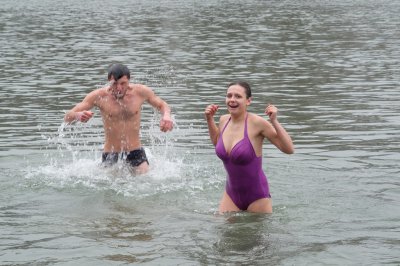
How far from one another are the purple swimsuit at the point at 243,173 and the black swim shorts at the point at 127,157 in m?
2.97

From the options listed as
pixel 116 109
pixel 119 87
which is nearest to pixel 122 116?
pixel 116 109

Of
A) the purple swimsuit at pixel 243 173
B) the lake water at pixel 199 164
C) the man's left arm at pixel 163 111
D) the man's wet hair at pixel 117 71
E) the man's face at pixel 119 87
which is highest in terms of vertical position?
the man's wet hair at pixel 117 71

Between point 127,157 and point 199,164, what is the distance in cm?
174

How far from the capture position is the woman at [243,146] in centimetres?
1048

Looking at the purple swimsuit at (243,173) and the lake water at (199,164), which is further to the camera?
the purple swimsuit at (243,173)

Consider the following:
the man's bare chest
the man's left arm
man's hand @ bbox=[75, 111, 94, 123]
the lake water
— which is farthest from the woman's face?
the man's bare chest

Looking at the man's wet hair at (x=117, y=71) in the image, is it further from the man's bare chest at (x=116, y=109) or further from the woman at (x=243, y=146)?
the woman at (x=243, y=146)

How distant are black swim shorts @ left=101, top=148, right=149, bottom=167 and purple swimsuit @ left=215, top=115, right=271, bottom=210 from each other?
2970 mm

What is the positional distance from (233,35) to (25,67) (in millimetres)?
14708

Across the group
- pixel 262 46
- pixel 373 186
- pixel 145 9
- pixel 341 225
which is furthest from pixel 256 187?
pixel 145 9

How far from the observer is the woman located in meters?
10.5

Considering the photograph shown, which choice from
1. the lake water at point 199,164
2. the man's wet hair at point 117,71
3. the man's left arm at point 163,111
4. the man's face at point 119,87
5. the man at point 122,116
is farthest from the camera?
the man at point 122,116

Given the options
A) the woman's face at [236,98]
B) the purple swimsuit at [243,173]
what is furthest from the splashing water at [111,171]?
the woman's face at [236,98]

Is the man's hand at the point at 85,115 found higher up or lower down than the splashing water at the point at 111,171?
higher up
